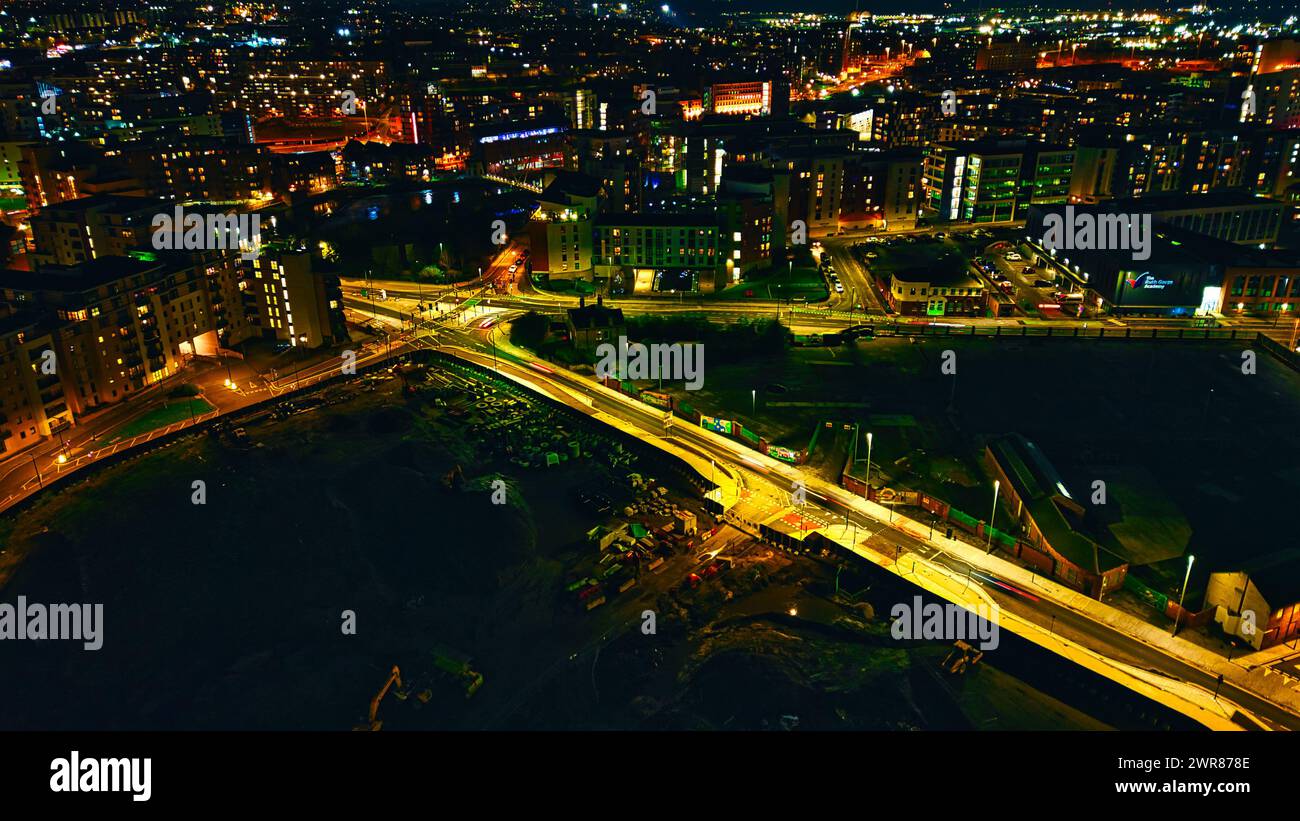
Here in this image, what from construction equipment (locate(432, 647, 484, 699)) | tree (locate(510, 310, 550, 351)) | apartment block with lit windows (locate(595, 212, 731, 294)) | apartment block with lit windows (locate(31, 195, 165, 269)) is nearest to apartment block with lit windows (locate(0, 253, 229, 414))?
apartment block with lit windows (locate(31, 195, 165, 269))

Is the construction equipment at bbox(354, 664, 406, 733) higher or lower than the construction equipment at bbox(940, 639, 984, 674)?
lower

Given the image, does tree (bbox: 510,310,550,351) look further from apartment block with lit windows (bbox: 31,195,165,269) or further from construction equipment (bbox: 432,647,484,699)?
construction equipment (bbox: 432,647,484,699)

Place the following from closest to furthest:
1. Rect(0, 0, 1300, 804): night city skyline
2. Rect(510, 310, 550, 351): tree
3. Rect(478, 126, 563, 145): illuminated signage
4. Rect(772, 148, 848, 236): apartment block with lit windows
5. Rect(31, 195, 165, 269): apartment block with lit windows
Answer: Rect(0, 0, 1300, 804): night city skyline
Rect(510, 310, 550, 351): tree
Rect(31, 195, 165, 269): apartment block with lit windows
Rect(772, 148, 848, 236): apartment block with lit windows
Rect(478, 126, 563, 145): illuminated signage

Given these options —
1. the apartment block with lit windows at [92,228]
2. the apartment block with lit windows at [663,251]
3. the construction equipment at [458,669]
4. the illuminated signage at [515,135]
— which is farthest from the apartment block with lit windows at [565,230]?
the construction equipment at [458,669]

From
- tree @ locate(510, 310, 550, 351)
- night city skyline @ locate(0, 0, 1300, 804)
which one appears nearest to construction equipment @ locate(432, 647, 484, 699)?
night city skyline @ locate(0, 0, 1300, 804)

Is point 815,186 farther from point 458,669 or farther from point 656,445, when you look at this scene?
point 458,669

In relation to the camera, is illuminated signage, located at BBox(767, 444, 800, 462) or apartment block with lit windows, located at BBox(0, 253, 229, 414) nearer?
illuminated signage, located at BBox(767, 444, 800, 462)

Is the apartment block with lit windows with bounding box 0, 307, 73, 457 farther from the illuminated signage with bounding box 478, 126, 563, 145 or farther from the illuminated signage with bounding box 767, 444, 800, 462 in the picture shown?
the illuminated signage with bounding box 478, 126, 563, 145

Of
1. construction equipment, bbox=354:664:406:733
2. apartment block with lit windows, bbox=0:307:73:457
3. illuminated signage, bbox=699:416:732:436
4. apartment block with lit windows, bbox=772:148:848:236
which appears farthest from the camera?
apartment block with lit windows, bbox=772:148:848:236

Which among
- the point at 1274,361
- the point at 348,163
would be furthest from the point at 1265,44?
the point at 348,163

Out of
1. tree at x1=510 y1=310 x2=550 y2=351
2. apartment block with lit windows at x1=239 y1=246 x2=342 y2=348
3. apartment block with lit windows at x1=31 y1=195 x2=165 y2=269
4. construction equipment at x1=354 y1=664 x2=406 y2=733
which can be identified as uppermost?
apartment block with lit windows at x1=31 y1=195 x2=165 y2=269

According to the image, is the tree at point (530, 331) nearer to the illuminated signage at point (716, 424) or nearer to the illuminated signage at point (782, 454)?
the illuminated signage at point (716, 424)
